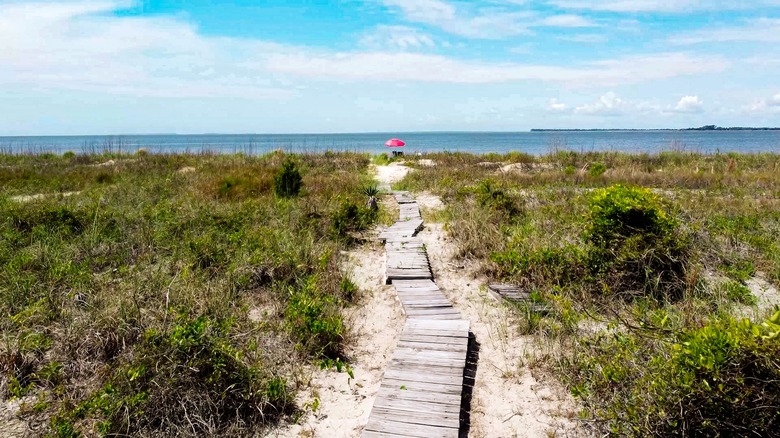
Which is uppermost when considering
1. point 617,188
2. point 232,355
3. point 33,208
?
point 617,188

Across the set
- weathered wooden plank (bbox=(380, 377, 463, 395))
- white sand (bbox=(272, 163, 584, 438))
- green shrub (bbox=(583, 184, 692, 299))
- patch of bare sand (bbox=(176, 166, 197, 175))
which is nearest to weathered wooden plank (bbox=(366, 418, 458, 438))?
white sand (bbox=(272, 163, 584, 438))

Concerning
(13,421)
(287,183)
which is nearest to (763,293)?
(13,421)

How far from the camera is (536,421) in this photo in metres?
3.32

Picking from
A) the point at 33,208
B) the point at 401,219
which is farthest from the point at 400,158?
the point at 33,208

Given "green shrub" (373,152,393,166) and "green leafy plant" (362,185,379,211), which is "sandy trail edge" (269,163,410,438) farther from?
"green shrub" (373,152,393,166)

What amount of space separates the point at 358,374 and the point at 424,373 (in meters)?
0.68

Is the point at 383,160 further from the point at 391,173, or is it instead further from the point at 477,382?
the point at 477,382

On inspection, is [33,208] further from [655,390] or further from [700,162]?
[700,162]

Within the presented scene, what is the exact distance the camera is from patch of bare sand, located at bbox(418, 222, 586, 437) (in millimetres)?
3266

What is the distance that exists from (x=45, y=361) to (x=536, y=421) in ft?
13.6

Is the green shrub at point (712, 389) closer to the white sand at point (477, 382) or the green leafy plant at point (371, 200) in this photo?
the white sand at point (477, 382)

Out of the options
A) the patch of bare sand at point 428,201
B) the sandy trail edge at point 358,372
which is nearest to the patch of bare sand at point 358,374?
the sandy trail edge at point 358,372

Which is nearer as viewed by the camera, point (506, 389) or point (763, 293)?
point (506, 389)

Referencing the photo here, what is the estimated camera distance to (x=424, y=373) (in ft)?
12.0
